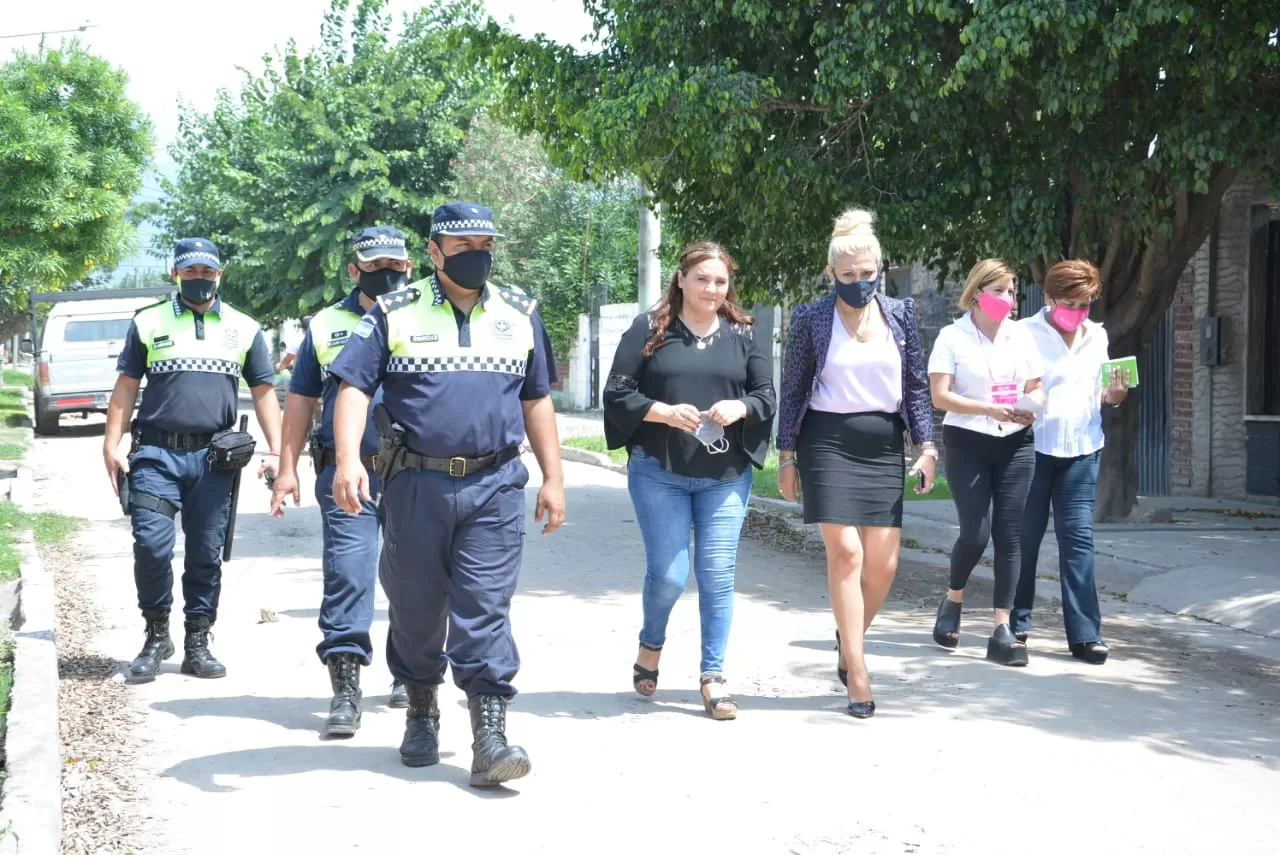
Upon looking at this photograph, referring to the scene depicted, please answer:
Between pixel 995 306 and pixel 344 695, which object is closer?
pixel 344 695

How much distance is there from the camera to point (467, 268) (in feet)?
17.3

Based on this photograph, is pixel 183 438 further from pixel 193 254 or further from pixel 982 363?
pixel 982 363

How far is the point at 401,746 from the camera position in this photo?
559 centimetres

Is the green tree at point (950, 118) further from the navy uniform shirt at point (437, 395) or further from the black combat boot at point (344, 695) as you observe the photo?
the black combat boot at point (344, 695)

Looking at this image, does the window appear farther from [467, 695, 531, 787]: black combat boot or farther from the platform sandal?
[467, 695, 531, 787]: black combat boot

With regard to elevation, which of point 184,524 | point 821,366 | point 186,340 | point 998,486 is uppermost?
point 186,340

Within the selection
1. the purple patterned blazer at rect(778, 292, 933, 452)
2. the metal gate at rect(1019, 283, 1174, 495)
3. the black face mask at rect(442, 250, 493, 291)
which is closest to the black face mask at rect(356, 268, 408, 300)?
the black face mask at rect(442, 250, 493, 291)

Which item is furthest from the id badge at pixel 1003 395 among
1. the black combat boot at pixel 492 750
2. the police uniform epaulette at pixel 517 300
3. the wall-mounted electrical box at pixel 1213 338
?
the wall-mounted electrical box at pixel 1213 338

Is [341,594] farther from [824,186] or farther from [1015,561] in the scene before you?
[824,186]

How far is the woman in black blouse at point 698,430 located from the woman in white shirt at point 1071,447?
71.2 inches

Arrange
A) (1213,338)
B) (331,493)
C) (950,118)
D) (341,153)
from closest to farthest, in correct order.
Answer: (331,493) < (950,118) < (1213,338) < (341,153)

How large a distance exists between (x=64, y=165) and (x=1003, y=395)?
13266 millimetres

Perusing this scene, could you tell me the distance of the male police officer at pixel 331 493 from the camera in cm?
604

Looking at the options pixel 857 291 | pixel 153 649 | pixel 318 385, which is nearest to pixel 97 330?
pixel 153 649
